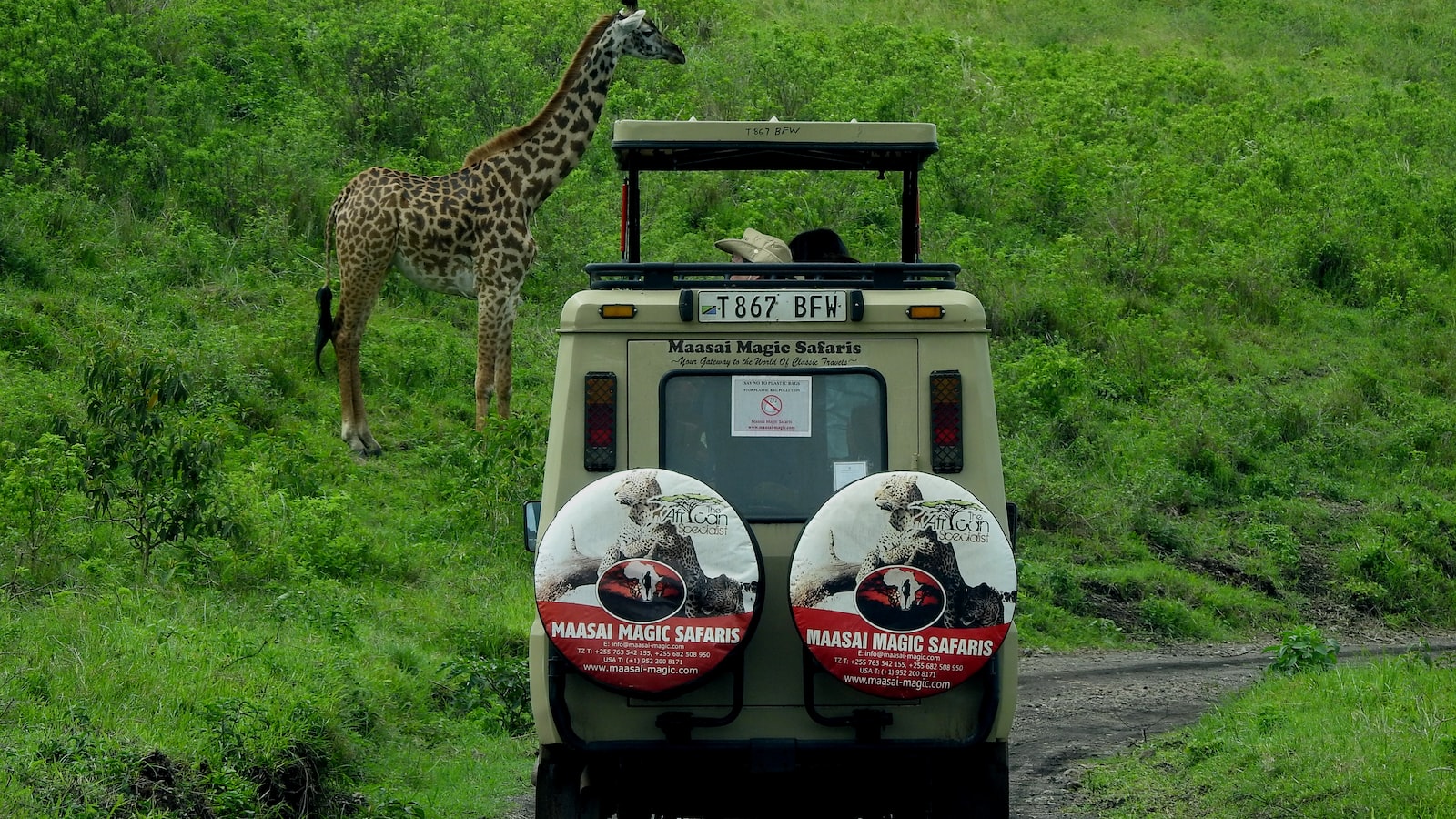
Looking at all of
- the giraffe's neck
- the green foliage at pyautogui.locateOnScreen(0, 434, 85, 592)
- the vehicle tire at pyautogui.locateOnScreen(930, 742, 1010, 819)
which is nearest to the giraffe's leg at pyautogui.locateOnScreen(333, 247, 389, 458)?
the giraffe's neck

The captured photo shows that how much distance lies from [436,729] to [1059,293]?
379 inches

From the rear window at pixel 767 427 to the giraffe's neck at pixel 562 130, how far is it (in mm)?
6885

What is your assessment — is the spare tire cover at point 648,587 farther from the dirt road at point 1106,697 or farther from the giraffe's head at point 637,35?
the giraffe's head at point 637,35

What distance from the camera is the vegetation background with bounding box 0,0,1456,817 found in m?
6.25

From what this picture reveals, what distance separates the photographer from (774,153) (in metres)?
6.52

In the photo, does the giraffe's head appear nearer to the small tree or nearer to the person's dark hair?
the small tree

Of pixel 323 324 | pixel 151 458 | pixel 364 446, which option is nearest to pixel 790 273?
pixel 151 458

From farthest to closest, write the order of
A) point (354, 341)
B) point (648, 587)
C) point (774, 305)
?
1. point (354, 341)
2. point (774, 305)
3. point (648, 587)

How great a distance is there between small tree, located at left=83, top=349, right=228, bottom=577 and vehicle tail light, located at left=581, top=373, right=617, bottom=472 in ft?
12.4

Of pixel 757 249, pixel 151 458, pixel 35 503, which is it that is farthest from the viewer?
pixel 151 458

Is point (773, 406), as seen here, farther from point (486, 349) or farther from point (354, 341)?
point (354, 341)

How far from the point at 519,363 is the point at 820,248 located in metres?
6.39

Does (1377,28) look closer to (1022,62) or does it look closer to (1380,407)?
(1022,62)

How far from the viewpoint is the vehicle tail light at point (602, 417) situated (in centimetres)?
480
